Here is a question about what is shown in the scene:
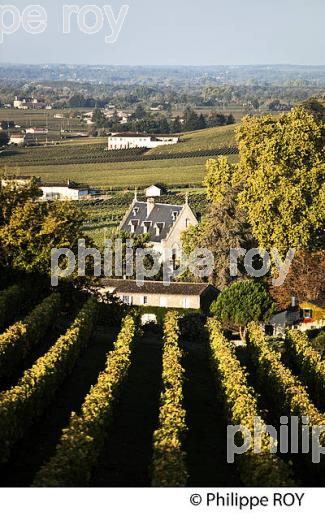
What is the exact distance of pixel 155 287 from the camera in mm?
51781

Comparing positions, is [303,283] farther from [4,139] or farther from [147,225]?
[4,139]

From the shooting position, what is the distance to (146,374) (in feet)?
99.0

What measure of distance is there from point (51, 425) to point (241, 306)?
2300cm

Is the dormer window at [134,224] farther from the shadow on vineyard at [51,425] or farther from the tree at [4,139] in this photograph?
the tree at [4,139]

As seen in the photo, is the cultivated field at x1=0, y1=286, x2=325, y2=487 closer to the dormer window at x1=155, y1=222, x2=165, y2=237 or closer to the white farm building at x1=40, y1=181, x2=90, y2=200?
the dormer window at x1=155, y1=222, x2=165, y2=237

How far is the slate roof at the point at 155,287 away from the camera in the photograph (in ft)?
168

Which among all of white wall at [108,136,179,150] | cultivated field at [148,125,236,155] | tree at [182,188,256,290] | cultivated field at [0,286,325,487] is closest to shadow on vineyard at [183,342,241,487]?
cultivated field at [0,286,325,487]

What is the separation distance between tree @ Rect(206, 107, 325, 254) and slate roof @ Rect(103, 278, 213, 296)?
4.66 meters

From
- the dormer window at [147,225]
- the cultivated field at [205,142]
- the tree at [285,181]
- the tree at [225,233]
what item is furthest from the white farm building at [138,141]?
the tree at [285,181]

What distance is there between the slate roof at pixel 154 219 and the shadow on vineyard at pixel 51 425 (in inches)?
1472

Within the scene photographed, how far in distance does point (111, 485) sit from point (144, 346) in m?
16.8

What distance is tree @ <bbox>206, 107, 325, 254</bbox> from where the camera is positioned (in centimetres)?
5216

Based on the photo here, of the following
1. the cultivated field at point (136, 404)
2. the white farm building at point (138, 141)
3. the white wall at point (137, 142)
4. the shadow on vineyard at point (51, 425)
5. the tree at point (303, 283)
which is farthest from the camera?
the white farm building at point (138, 141)
